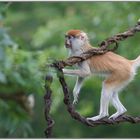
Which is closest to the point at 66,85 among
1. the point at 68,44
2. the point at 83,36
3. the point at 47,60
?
the point at 47,60

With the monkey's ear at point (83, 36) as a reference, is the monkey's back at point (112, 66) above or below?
below

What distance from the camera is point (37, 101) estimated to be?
993 centimetres

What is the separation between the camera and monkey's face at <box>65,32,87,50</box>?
380cm

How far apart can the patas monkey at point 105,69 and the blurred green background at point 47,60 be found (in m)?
0.11

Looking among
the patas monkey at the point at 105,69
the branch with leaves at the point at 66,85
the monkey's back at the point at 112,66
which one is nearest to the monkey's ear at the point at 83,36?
the patas monkey at the point at 105,69

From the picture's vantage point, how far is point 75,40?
404 cm

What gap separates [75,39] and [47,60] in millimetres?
694

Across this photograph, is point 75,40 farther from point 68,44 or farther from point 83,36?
point 68,44

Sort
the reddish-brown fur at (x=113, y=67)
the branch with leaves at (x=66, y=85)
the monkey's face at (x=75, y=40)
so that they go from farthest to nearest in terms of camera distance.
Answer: the reddish-brown fur at (x=113, y=67) < the monkey's face at (x=75, y=40) < the branch with leaves at (x=66, y=85)

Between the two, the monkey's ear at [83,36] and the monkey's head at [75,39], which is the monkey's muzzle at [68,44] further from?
the monkey's ear at [83,36]

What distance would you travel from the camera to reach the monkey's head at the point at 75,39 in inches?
149

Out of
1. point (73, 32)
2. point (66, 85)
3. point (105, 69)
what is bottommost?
point (105, 69)

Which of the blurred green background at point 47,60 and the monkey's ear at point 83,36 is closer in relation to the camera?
the blurred green background at point 47,60

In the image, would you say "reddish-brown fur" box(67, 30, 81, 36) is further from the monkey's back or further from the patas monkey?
the monkey's back
